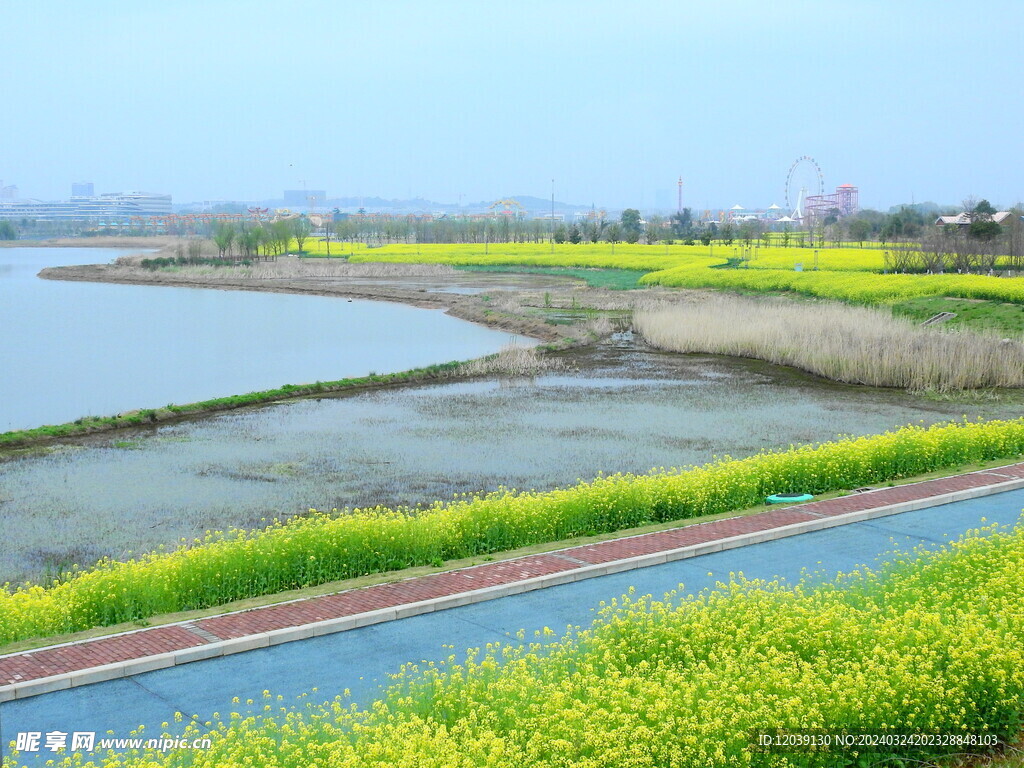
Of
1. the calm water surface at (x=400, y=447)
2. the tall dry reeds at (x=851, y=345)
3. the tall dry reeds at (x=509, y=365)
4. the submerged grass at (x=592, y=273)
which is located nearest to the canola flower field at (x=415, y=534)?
the calm water surface at (x=400, y=447)

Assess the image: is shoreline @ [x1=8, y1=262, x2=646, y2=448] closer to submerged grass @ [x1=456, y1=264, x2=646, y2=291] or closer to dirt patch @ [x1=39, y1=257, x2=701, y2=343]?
dirt patch @ [x1=39, y1=257, x2=701, y2=343]

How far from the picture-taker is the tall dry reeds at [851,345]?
84.1ft

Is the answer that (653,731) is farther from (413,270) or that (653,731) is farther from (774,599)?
(413,270)

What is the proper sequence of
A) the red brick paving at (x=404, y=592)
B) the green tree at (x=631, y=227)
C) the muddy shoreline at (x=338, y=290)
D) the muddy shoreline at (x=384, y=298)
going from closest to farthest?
1. the red brick paving at (x=404, y=592)
2. the muddy shoreline at (x=384, y=298)
3. the muddy shoreline at (x=338, y=290)
4. the green tree at (x=631, y=227)

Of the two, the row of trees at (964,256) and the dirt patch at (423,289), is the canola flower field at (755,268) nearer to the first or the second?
the row of trees at (964,256)

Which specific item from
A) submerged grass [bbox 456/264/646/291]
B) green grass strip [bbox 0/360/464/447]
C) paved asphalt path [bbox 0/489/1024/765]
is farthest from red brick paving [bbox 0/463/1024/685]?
submerged grass [bbox 456/264/646/291]

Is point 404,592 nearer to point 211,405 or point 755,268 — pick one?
point 211,405

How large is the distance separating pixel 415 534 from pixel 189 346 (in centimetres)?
2671

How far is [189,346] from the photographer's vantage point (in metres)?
35.6

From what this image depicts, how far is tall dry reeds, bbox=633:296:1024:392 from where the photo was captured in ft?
84.1

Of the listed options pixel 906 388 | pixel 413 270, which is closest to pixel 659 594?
pixel 906 388

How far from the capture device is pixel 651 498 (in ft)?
40.4

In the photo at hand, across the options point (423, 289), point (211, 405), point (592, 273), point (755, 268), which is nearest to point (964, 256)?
point (755, 268)

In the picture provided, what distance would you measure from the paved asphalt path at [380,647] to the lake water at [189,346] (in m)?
16.0
